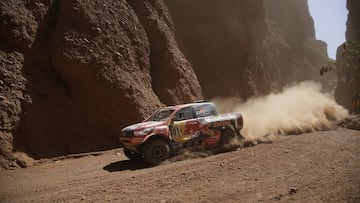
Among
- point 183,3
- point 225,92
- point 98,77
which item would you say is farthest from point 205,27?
point 98,77

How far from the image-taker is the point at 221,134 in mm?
11664

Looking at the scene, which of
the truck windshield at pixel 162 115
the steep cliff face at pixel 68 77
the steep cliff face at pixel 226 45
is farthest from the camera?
the steep cliff face at pixel 226 45

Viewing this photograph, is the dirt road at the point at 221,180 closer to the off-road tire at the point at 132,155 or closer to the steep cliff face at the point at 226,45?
the off-road tire at the point at 132,155

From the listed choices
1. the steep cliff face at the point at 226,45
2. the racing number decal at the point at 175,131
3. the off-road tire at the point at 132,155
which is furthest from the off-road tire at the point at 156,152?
the steep cliff face at the point at 226,45

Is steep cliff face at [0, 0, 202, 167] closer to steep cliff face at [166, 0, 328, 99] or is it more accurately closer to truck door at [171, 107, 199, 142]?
truck door at [171, 107, 199, 142]

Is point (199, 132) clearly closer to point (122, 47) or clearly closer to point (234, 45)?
point (122, 47)

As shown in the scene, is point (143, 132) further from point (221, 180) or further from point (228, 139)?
point (228, 139)

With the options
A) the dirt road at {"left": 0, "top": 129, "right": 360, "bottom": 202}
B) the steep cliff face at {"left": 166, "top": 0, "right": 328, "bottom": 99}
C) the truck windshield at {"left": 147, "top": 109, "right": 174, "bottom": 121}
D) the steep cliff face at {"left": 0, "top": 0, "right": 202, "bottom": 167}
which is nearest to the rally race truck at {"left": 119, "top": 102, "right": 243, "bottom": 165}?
the truck windshield at {"left": 147, "top": 109, "right": 174, "bottom": 121}

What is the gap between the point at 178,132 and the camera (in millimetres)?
10445

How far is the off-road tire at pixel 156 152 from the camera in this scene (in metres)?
9.62

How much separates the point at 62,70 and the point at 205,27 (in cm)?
1615

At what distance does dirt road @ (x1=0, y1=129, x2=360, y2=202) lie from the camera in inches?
223

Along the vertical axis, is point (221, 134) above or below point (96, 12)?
below

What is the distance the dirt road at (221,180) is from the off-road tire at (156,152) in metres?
0.31
